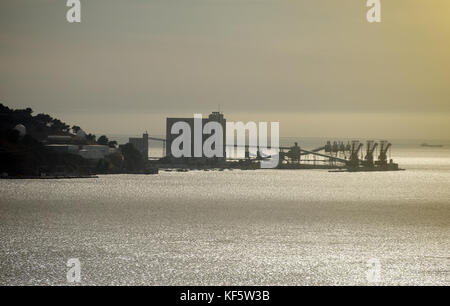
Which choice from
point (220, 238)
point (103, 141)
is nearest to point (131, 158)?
point (103, 141)

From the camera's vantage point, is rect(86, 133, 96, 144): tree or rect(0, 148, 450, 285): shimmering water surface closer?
rect(0, 148, 450, 285): shimmering water surface

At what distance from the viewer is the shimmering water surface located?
46281 millimetres

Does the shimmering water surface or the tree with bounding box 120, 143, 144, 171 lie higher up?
the tree with bounding box 120, 143, 144, 171

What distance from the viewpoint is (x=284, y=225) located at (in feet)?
243

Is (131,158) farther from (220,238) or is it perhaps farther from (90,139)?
(220,238)

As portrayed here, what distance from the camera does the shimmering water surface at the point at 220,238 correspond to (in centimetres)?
4628

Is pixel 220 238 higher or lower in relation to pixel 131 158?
lower

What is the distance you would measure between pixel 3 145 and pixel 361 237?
313ft

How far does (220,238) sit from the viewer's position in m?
63.0
